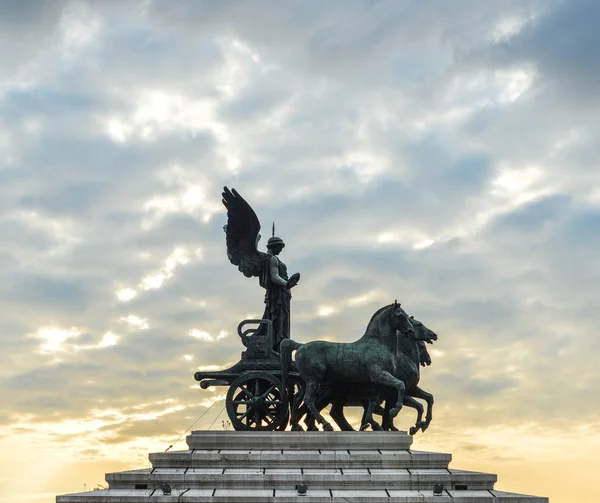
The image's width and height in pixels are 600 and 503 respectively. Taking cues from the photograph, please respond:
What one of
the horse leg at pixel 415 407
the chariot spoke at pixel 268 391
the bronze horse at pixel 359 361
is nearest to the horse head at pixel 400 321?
the bronze horse at pixel 359 361

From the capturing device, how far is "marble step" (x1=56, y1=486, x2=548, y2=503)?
2298cm

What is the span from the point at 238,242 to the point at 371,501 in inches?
386

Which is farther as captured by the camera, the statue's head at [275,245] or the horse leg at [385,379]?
the statue's head at [275,245]

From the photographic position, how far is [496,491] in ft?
78.3

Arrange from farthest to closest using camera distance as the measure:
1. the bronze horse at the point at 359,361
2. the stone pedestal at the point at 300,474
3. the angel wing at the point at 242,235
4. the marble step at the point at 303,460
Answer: the angel wing at the point at 242,235
the bronze horse at the point at 359,361
the marble step at the point at 303,460
the stone pedestal at the point at 300,474

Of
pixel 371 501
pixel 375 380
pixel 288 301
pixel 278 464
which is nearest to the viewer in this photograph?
pixel 371 501

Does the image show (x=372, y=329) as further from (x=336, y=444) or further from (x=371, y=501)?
(x=371, y=501)

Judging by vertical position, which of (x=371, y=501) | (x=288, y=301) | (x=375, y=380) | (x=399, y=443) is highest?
(x=288, y=301)

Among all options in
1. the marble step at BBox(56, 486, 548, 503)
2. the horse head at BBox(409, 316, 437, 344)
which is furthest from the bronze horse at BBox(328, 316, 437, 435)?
the marble step at BBox(56, 486, 548, 503)

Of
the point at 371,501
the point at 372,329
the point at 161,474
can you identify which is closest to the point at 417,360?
the point at 372,329

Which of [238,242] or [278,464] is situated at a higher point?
[238,242]

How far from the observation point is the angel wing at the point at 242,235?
3025cm

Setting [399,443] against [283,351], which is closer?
[399,443]

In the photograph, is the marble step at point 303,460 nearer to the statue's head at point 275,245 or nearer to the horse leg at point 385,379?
the horse leg at point 385,379
